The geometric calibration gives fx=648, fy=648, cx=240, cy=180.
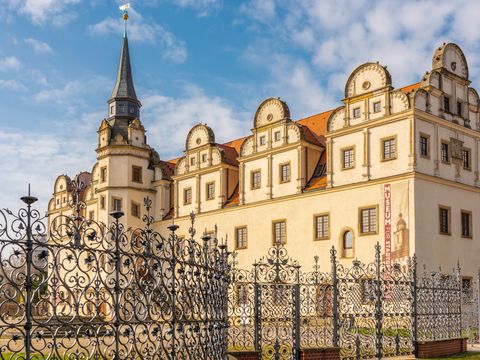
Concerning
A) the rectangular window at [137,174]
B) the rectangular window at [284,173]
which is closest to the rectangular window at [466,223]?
the rectangular window at [284,173]

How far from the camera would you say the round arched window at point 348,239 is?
3359cm

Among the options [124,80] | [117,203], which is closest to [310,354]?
[117,203]

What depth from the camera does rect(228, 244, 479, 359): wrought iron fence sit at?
16.0 meters

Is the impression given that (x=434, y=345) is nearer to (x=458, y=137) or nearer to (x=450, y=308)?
(x=450, y=308)

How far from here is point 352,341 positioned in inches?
680

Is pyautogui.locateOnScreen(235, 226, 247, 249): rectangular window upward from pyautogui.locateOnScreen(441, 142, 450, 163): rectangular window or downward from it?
downward

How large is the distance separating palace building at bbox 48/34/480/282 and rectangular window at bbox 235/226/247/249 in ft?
0.20

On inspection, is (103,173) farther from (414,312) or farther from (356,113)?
(414,312)

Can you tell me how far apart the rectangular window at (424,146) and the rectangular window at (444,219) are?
2.87 meters

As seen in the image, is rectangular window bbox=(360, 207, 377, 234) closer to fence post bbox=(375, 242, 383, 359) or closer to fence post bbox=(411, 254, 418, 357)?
fence post bbox=(411, 254, 418, 357)

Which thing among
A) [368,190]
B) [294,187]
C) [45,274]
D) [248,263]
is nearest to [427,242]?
[368,190]

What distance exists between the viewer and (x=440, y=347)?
19.6 m

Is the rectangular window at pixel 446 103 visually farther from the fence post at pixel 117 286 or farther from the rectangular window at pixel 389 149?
the fence post at pixel 117 286

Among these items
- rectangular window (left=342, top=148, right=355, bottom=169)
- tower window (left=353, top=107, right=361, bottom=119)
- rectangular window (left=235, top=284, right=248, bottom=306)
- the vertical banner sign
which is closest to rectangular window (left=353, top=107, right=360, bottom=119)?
tower window (left=353, top=107, right=361, bottom=119)
